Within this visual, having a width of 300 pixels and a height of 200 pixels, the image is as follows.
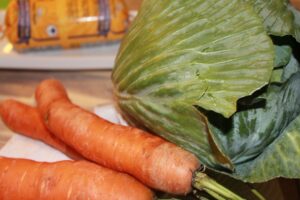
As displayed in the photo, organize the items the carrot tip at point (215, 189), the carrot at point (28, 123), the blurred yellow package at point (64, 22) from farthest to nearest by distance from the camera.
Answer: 1. the blurred yellow package at point (64, 22)
2. the carrot at point (28, 123)
3. the carrot tip at point (215, 189)

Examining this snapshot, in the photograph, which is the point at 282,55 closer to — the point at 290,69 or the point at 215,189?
the point at 290,69

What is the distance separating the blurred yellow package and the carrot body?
0.34 m

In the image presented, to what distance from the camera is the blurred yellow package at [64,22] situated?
1.28 metres

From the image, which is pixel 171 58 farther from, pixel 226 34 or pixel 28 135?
pixel 28 135

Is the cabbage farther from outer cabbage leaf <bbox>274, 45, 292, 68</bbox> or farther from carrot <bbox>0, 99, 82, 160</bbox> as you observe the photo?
carrot <bbox>0, 99, 82, 160</bbox>

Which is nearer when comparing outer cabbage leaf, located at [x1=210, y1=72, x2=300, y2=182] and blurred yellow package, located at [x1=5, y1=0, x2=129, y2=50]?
outer cabbage leaf, located at [x1=210, y1=72, x2=300, y2=182]

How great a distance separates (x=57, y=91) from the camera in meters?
1.07

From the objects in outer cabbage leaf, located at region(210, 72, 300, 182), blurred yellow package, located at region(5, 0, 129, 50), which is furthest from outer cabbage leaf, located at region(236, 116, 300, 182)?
blurred yellow package, located at region(5, 0, 129, 50)

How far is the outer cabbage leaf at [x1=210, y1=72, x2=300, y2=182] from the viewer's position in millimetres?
760

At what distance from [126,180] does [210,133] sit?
0.65 feet

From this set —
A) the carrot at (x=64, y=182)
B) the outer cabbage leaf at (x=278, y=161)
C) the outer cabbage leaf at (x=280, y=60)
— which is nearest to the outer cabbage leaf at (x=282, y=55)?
the outer cabbage leaf at (x=280, y=60)

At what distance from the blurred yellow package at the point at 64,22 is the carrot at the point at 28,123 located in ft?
0.84

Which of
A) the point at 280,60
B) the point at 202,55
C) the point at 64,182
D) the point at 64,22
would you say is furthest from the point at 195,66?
the point at 64,22

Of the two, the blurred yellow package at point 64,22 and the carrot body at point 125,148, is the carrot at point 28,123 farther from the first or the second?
the blurred yellow package at point 64,22
